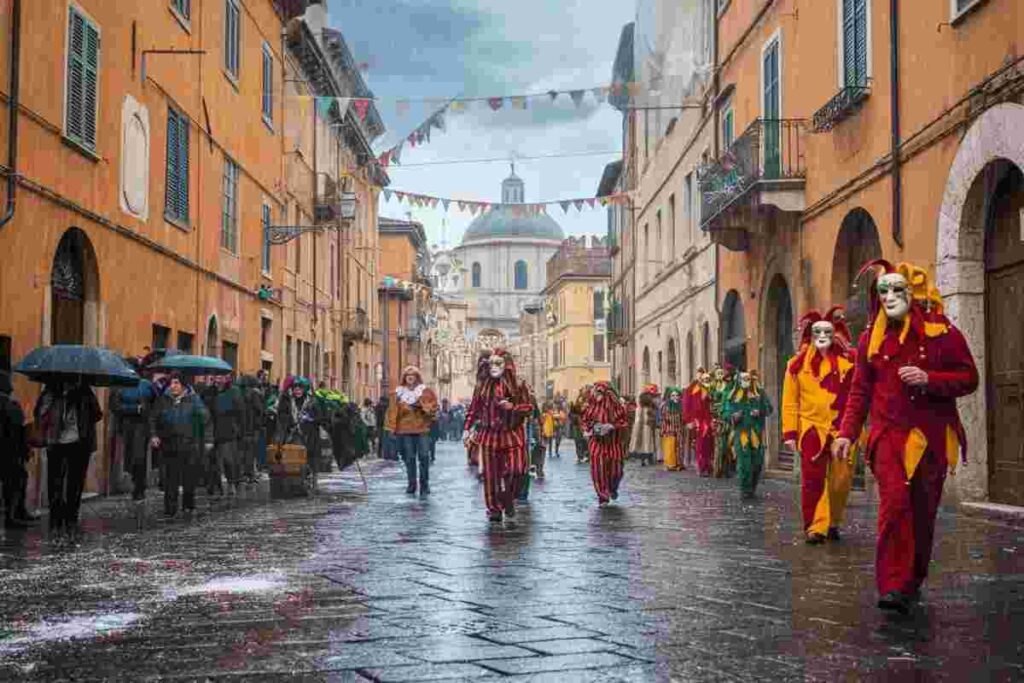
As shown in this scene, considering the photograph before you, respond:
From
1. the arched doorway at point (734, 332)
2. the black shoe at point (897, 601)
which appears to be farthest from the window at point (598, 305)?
the black shoe at point (897, 601)

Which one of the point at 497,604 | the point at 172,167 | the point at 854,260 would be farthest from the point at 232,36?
the point at 497,604

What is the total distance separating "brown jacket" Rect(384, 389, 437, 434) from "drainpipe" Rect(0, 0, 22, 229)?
4.95m

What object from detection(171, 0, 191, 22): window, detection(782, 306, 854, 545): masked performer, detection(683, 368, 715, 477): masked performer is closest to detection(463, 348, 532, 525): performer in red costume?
detection(782, 306, 854, 545): masked performer

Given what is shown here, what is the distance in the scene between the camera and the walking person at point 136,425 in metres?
15.2

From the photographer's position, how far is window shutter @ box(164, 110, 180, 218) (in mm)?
19906

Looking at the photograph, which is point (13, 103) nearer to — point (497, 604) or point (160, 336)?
point (160, 336)

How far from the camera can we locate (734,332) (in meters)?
24.4

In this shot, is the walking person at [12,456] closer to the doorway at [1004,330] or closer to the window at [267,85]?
the doorway at [1004,330]

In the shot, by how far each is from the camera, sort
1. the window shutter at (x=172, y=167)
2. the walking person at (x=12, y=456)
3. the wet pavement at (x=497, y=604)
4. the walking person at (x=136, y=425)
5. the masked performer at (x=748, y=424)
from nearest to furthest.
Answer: the wet pavement at (x=497, y=604) → the walking person at (x=12, y=456) → the walking person at (x=136, y=425) → the masked performer at (x=748, y=424) → the window shutter at (x=172, y=167)

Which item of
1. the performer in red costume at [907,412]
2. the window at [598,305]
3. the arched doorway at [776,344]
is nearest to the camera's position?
the performer in red costume at [907,412]

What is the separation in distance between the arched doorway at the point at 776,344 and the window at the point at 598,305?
58092 millimetres

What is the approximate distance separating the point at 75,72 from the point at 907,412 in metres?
11.8

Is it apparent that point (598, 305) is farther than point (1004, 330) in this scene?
Yes

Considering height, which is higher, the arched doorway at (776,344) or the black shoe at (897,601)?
the arched doorway at (776,344)
